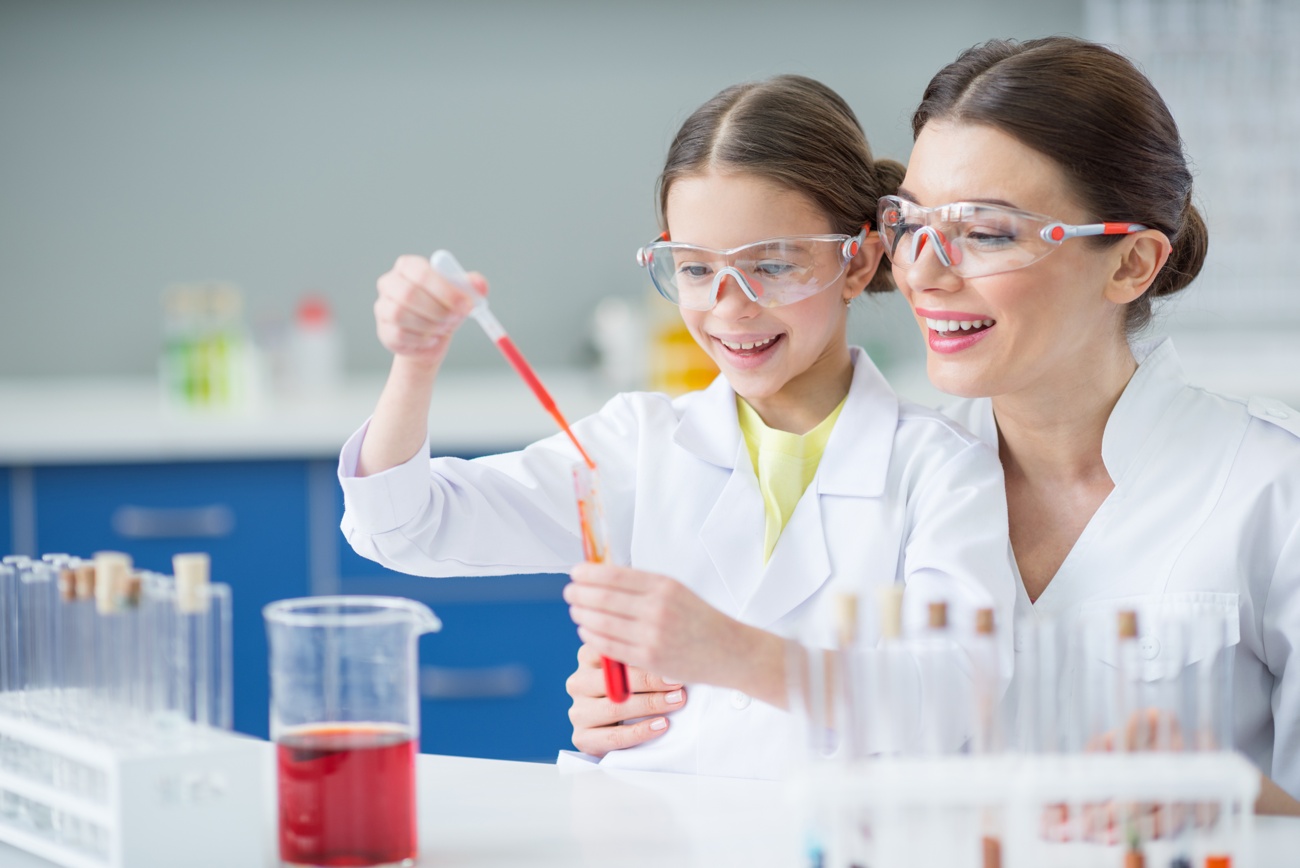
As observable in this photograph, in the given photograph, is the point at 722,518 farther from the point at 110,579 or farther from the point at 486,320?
the point at 110,579

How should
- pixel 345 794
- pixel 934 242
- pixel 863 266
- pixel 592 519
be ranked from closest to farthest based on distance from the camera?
pixel 345 794 < pixel 592 519 < pixel 934 242 < pixel 863 266

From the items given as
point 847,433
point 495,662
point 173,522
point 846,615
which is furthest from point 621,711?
point 173,522

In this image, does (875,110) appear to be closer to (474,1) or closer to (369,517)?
(474,1)

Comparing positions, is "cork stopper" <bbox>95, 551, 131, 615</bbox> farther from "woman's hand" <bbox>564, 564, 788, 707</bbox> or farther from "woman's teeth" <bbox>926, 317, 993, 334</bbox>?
"woman's teeth" <bbox>926, 317, 993, 334</bbox>

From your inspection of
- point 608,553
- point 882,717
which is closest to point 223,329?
point 608,553

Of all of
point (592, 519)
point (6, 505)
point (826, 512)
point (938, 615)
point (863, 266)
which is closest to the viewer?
point (938, 615)

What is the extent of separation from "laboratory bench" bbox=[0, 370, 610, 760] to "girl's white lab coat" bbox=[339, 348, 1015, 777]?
147cm

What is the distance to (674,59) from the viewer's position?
13.6ft

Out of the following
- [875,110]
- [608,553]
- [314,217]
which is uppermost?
[875,110]

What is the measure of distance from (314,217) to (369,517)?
265 centimetres

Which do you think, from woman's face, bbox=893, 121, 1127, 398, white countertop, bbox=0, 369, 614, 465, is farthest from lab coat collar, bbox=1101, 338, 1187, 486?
white countertop, bbox=0, 369, 614, 465

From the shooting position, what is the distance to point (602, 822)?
130cm

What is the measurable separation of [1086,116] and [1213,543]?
1.63 ft

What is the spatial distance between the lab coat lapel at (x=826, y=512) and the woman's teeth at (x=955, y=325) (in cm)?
13
